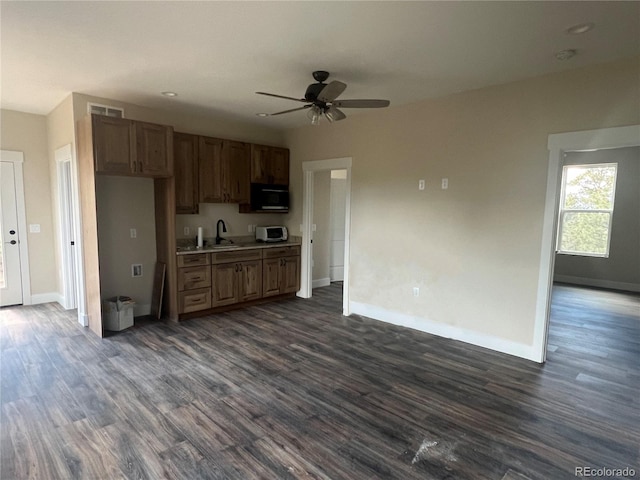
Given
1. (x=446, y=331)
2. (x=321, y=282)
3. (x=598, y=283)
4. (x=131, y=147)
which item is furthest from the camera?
(x=598, y=283)

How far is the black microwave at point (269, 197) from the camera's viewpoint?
5.65m

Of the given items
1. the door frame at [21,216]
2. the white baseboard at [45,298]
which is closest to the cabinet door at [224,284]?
the white baseboard at [45,298]

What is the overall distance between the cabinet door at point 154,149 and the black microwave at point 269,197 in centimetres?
147

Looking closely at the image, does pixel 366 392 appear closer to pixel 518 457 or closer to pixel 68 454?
pixel 518 457

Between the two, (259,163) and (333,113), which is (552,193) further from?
(259,163)

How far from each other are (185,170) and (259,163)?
1.23 m

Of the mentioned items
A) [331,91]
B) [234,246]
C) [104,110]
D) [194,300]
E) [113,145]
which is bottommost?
[194,300]

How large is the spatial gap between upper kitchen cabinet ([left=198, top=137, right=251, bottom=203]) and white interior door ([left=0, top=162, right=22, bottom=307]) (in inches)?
103

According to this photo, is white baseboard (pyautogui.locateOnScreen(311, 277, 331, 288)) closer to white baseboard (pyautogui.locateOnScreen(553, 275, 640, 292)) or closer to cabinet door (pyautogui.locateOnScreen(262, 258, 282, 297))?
cabinet door (pyautogui.locateOnScreen(262, 258, 282, 297))

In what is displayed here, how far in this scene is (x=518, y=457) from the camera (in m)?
2.20

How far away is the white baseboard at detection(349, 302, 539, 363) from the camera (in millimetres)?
3683

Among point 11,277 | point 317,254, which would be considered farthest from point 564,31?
point 11,277

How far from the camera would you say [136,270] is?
482 cm

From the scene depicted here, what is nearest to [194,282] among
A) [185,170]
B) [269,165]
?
[185,170]
